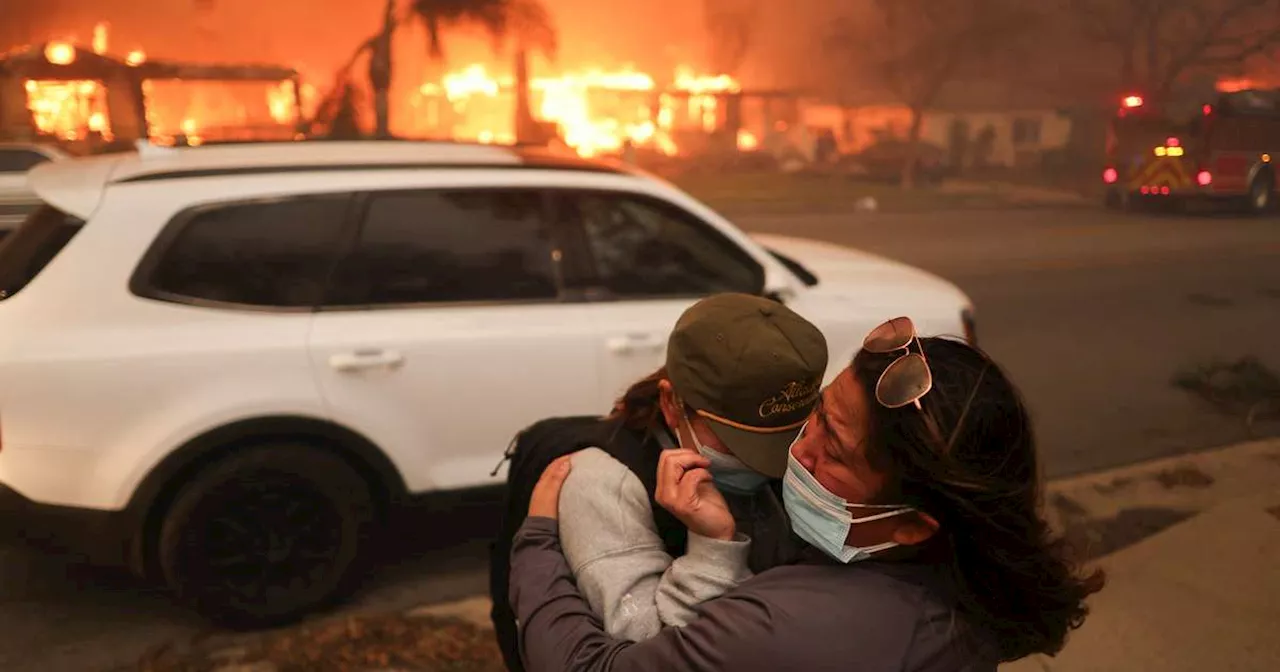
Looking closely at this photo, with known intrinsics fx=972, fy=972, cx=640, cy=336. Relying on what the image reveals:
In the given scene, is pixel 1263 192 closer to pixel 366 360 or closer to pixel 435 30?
pixel 366 360

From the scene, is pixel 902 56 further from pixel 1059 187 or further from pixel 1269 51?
pixel 1269 51

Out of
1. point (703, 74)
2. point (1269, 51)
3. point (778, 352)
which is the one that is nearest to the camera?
point (778, 352)

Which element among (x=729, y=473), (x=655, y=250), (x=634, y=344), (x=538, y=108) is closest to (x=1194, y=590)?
(x=634, y=344)

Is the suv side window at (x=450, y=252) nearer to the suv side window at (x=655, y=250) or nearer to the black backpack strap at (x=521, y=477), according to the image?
the suv side window at (x=655, y=250)

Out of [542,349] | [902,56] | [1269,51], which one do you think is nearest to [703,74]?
[902,56]

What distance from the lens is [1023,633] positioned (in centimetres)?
139

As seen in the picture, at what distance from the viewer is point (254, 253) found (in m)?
3.46

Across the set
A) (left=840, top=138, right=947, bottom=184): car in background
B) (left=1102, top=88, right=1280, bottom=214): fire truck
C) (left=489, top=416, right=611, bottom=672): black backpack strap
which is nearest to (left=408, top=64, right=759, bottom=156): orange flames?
(left=840, top=138, right=947, bottom=184): car in background

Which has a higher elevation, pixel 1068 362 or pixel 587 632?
pixel 587 632

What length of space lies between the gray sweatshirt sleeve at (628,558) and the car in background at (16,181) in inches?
428

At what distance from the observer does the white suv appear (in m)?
A: 3.20

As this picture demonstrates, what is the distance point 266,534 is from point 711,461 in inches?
95.4

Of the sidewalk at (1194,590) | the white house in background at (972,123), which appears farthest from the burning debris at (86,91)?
the sidewalk at (1194,590)

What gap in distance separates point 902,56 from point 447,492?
33.5 metres
